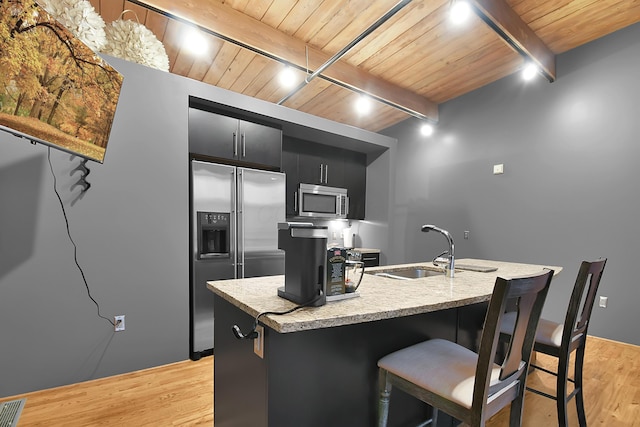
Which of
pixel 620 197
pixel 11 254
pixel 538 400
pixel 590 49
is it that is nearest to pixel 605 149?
pixel 620 197

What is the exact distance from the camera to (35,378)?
6.30 feet

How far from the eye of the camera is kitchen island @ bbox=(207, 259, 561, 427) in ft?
3.41

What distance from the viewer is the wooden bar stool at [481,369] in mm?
918

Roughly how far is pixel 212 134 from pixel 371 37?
188 centimetres

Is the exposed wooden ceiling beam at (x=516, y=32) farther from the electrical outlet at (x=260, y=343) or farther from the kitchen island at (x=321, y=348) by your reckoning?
the electrical outlet at (x=260, y=343)

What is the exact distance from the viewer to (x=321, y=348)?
1.15 meters

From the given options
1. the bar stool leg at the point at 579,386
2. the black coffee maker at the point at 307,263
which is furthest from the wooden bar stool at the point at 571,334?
the black coffee maker at the point at 307,263

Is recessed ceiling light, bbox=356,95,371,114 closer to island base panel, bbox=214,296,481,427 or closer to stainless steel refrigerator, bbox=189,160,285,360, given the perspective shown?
stainless steel refrigerator, bbox=189,160,285,360

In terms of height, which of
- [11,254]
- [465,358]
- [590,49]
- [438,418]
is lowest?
[438,418]

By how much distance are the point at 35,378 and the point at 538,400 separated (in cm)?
351

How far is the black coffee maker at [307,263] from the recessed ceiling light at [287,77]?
2.43m

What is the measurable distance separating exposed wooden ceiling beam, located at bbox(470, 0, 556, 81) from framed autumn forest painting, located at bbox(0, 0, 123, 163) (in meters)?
2.69

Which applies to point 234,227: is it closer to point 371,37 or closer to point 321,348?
point 321,348

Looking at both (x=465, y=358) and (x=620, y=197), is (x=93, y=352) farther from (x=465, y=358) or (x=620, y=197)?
(x=620, y=197)
